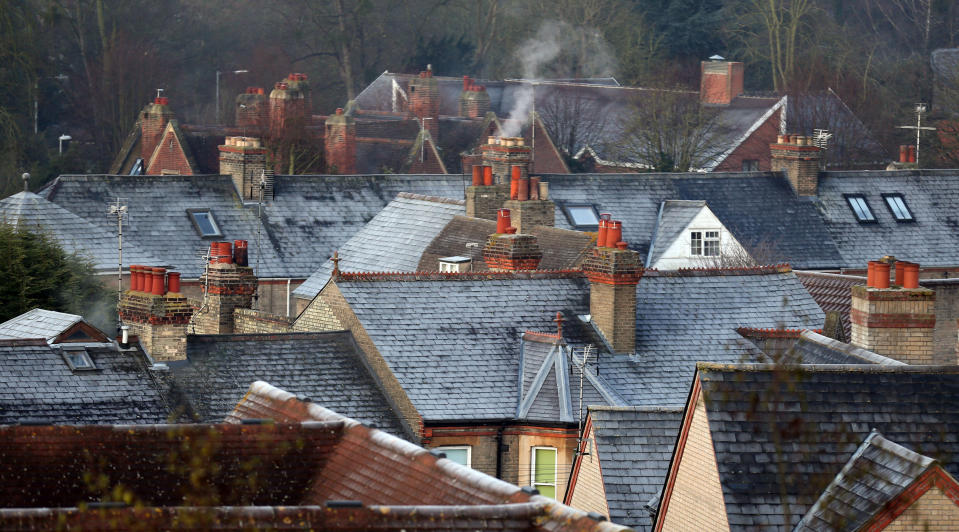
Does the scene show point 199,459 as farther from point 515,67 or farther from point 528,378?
point 515,67

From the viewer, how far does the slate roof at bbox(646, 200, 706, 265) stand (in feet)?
152

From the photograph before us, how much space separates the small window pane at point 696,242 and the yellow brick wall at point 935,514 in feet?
98.2

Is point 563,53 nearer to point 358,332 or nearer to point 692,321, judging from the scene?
point 692,321

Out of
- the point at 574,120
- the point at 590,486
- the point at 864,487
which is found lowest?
the point at 590,486

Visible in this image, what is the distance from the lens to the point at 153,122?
59.0 meters

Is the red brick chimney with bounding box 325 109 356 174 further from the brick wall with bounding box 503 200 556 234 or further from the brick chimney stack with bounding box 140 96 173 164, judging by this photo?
the brick wall with bounding box 503 200 556 234

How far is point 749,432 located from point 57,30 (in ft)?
196

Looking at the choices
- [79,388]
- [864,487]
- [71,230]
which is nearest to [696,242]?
[71,230]

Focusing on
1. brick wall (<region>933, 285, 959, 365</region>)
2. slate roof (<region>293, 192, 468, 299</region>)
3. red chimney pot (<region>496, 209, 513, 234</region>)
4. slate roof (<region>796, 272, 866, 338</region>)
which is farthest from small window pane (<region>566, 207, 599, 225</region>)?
brick wall (<region>933, 285, 959, 365</region>)

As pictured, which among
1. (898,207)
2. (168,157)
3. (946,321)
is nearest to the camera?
(946,321)

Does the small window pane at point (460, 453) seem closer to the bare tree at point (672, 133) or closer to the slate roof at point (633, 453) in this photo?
the slate roof at point (633, 453)

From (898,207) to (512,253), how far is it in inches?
882

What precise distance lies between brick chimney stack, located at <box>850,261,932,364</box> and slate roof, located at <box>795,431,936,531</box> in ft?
21.0

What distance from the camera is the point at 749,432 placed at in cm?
1786
